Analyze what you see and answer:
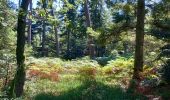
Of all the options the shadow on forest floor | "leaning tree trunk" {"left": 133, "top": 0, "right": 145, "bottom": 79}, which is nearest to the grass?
the shadow on forest floor

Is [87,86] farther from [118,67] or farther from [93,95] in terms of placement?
[118,67]

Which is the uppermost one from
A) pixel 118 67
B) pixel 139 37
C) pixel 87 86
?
pixel 139 37

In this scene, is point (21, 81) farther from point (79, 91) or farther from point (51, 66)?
point (51, 66)

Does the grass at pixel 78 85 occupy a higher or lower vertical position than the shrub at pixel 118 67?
lower

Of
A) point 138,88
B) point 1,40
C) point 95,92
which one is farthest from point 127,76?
point 1,40

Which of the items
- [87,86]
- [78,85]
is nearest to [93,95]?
[87,86]

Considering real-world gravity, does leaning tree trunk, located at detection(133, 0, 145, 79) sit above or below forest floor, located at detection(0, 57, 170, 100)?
above

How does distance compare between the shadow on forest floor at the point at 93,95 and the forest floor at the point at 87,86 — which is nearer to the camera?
the shadow on forest floor at the point at 93,95

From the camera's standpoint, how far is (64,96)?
12.5 m

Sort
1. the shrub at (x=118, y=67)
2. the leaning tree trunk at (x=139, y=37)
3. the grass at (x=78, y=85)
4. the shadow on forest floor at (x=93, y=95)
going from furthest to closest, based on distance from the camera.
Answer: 1. the shrub at (x=118, y=67)
2. the leaning tree trunk at (x=139, y=37)
3. the grass at (x=78, y=85)
4. the shadow on forest floor at (x=93, y=95)

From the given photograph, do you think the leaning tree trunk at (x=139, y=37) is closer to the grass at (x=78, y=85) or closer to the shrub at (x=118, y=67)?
the grass at (x=78, y=85)

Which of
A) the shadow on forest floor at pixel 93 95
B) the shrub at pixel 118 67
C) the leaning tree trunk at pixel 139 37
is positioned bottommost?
the shadow on forest floor at pixel 93 95

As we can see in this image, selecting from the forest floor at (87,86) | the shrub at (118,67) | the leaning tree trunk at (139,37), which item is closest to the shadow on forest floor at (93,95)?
the forest floor at (87,86)

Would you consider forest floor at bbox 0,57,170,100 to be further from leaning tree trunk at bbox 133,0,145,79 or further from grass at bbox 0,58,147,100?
leaning tree trunk at bbox 133,0,145,79
